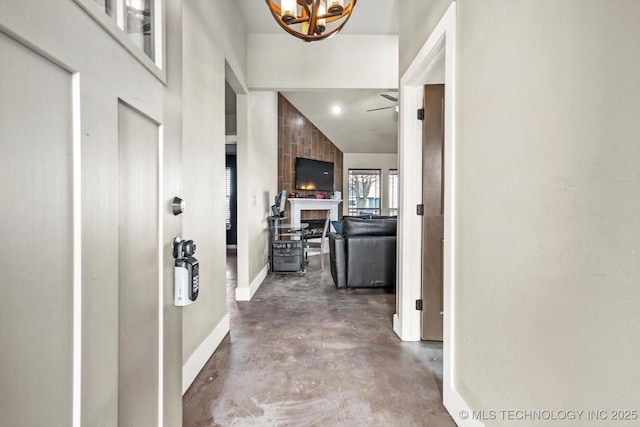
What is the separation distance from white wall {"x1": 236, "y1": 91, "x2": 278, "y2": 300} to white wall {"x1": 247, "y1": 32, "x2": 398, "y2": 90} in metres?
0.40

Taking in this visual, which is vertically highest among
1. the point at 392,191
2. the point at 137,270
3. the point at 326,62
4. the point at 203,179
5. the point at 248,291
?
the point at 326,62

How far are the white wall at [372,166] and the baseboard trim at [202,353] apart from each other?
6.70 metres

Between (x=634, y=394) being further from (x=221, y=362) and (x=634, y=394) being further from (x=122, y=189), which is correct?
(x=221, y=362)

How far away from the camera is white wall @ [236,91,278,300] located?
3510 millimetres

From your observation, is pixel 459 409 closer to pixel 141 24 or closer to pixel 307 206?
pixel 141 24

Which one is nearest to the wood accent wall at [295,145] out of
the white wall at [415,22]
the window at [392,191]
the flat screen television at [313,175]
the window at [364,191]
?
the flat screen television at [313,175]

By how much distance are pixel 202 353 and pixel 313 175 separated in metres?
5.73

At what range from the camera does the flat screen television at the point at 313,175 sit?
7.02 m

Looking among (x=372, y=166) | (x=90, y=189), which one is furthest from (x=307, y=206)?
(x=90, y=189)

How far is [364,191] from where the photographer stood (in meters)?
9.28

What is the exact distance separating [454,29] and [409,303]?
1.81 metres

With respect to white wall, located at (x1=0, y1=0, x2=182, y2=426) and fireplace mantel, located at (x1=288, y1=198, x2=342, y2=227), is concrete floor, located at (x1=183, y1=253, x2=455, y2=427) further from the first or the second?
fireplace mantel, located at (x1=288, y1=198, x2=342, y2=227)

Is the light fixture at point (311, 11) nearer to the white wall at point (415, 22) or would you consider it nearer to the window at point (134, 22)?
the white wall at point (415, 22)

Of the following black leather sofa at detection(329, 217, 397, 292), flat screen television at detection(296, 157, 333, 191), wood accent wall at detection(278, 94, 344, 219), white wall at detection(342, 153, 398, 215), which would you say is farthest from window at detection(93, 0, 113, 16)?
white wall at detection(342, 153, 398, 215)
